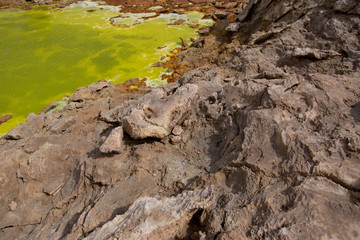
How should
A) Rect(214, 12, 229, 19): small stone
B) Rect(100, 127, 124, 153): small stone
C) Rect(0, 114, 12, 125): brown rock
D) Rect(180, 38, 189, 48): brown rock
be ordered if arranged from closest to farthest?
Rect(100, 127, 124, 153): small stone < Rect(0, 114, 12, 125): brown rock < Rect(180, 38, 189, 48): brown rock < Rect(214, 12, 229, 19): small stone

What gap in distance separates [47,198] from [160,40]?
8064 millimetres

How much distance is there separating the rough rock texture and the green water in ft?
7.77

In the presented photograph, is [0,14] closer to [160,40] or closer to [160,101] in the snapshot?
[160,40]

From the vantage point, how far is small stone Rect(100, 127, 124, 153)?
3275mm

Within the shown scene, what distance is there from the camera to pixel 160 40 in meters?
9.96

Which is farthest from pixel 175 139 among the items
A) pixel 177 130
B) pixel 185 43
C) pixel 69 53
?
pixel 69 53

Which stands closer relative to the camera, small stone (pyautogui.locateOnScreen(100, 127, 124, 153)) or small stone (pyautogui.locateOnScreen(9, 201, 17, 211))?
Result: small stone (pyautogui.locateOnScreen(100, 127, 124, 153))

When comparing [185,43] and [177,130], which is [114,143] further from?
[185,43]

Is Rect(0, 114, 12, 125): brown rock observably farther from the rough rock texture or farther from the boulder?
the boulder

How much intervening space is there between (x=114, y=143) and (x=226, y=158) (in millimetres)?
1634

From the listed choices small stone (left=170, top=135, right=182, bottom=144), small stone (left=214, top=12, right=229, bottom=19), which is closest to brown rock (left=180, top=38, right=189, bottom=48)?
small stone (left=214, top=12, right=229, bottom=19)

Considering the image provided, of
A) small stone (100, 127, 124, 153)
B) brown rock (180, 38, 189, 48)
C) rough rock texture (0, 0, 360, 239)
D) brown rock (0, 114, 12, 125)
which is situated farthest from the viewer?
brown rock (180, 38, 189, 48)

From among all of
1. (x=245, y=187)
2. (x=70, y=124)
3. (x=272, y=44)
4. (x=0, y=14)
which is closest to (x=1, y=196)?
(x=70, y=124)

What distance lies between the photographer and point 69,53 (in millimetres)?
9352
